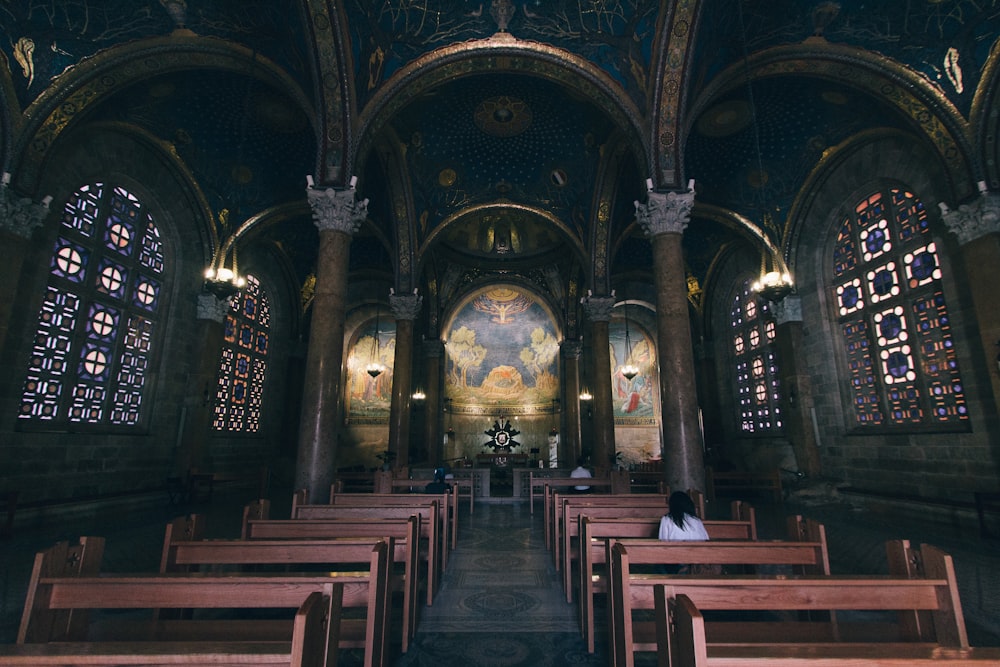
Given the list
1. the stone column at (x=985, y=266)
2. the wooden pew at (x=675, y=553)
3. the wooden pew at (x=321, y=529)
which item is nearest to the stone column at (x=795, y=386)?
the stone column at (x=985, y=266)

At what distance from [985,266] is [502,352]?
55.9ft

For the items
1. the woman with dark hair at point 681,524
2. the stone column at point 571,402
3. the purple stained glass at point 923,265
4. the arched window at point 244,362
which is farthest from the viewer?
the stone column at point 571,402

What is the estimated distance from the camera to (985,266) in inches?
331

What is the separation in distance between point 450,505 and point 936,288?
1081 cm

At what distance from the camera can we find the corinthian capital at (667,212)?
355 inches

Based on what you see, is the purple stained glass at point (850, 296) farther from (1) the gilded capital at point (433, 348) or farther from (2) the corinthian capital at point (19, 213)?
(2) the corinthian capital at point (19, 213)

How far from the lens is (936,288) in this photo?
9711mm

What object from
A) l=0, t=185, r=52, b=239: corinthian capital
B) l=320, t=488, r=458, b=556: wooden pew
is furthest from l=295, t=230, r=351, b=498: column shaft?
l=0, t=185, r=52, b=239: corinthian capital

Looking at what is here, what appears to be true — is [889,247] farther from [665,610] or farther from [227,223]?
[227,223]

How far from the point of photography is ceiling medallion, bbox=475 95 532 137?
1262 cm

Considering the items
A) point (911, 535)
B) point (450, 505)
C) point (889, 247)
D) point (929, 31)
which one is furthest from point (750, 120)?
point (450, 505)

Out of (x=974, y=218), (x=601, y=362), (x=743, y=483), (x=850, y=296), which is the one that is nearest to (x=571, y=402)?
(x=601, y=362)

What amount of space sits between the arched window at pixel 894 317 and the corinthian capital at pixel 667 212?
557 centimetres

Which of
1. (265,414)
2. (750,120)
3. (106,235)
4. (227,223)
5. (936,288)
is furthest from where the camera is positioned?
(265,414)
